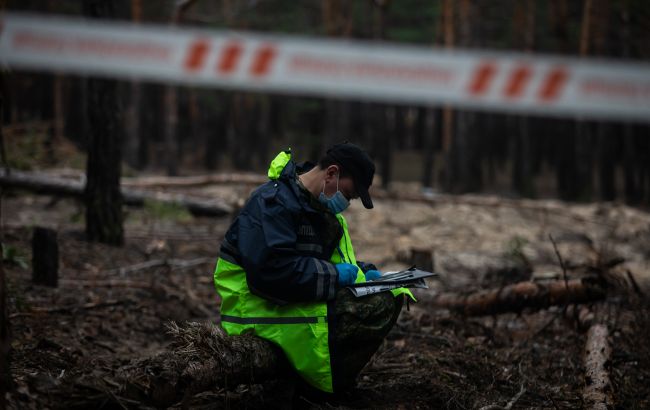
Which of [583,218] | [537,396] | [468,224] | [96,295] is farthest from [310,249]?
[583,218]

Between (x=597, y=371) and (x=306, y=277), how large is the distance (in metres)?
2.30

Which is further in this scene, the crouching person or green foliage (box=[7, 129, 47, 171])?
green foliage (box=[7, 129, 47, 171])

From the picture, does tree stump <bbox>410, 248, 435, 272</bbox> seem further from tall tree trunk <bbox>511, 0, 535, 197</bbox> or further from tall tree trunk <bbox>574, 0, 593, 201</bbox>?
tall tree trunk <bbox>511, 0, 535, 197</bbox>

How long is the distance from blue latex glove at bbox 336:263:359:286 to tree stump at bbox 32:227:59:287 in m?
3.68

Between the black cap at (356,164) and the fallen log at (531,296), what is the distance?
2.69 metres

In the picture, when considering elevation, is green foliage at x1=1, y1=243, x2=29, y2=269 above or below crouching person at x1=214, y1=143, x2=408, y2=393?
below

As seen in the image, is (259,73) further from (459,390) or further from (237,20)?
(237,20)

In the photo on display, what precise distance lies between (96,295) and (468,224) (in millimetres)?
8108

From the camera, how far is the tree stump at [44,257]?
684cm

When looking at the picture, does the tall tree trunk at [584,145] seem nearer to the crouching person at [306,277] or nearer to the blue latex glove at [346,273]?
the crouching person at [306,277]

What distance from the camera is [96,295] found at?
7031 millimetres

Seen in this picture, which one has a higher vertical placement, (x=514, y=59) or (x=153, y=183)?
(x=514, y=59)

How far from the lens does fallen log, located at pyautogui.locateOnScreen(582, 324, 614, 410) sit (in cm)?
452

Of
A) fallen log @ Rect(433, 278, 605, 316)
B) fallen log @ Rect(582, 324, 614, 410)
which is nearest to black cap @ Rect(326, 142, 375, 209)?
fallen log @ Rect(582, 324, 614, 410)
